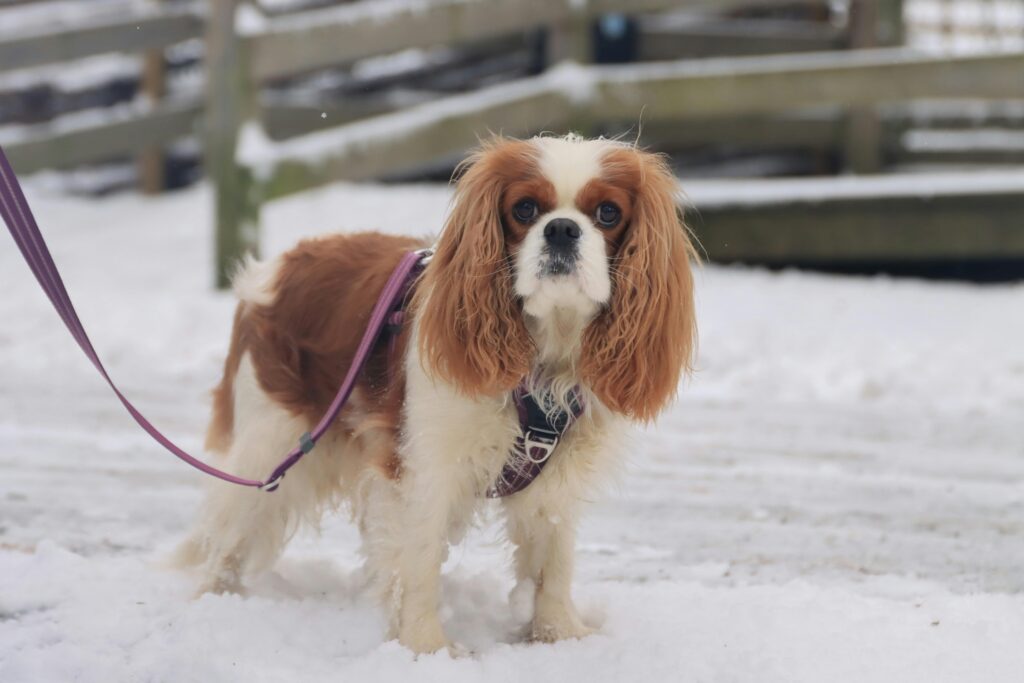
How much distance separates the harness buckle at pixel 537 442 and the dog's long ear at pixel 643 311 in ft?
0.50

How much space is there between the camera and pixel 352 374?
299 cm

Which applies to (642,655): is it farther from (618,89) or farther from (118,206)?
(118,206)

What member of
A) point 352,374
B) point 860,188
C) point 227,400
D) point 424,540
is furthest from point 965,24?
point 424,540

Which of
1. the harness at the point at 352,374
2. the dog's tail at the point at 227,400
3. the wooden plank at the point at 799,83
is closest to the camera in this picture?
the harness at the point at 352,374

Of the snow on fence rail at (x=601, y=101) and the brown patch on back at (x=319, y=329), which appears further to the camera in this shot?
the snow on fence rail at (x=601, y=101)

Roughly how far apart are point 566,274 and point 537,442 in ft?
1.38

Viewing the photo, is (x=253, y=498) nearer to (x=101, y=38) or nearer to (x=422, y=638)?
(x=422, y=638)

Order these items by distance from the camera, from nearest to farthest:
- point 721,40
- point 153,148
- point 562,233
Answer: point 562,233 → point 721,40 → point 153,148

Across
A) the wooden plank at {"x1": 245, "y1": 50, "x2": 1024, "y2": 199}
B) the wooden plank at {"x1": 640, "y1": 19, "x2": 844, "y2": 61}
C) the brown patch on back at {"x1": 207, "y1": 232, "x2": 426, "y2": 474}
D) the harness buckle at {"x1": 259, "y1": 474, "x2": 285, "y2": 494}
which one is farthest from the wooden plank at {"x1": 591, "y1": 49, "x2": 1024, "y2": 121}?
the harness buckle at {"x1": 259, "y1": 474, "x2": 285, "y2": 494}

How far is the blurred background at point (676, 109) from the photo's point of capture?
7.00 m

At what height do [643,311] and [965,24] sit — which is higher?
[643,311]

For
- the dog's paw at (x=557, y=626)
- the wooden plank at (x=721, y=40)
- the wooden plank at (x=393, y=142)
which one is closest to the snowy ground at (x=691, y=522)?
the dog's paw at (x=557, y=626)

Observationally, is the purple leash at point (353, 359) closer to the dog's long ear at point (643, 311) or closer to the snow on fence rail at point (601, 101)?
the dog's long ear at point (643, 311)

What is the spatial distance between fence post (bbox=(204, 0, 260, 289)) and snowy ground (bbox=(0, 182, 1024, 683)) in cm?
37
